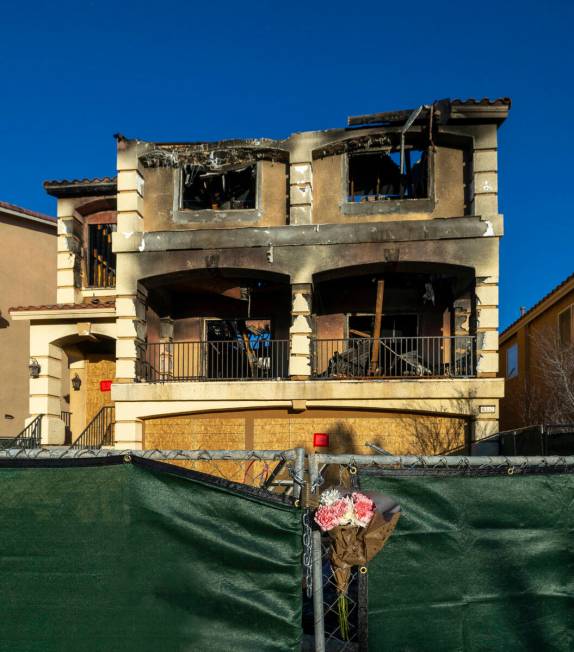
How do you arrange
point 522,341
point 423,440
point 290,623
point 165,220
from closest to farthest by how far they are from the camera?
point 290,623 < point 423,440 < point 165,220 < point 522,341

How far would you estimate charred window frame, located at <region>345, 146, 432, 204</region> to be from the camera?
596 inches

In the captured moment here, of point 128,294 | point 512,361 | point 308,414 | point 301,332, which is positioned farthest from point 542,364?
point 128,294

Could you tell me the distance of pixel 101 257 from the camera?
17922mm

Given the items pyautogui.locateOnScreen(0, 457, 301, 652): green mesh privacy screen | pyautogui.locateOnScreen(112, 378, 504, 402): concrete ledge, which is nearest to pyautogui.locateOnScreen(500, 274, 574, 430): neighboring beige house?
pyautogui.locateOnScreen(112, 378, 504, 402): concrete ledge

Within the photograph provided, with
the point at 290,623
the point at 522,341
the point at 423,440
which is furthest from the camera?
the point at 522,341

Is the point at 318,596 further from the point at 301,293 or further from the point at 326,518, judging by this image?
the point at 301,293

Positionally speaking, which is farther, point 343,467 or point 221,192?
point 221,192

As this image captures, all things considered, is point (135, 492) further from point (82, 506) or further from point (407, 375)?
point (407, 375)

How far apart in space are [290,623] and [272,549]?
409 mm

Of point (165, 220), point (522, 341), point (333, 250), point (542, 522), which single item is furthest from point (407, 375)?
point (542, 522)

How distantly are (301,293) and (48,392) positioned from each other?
22.1 ft

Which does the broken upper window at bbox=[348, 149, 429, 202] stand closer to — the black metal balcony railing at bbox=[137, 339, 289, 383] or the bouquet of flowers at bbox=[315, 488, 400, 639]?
the black metal balcony railing at bbox=[137, 339, 289, 383]

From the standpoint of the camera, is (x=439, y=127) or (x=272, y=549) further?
(x=439, y=127)

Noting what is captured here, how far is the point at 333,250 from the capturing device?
1452 centimetres
